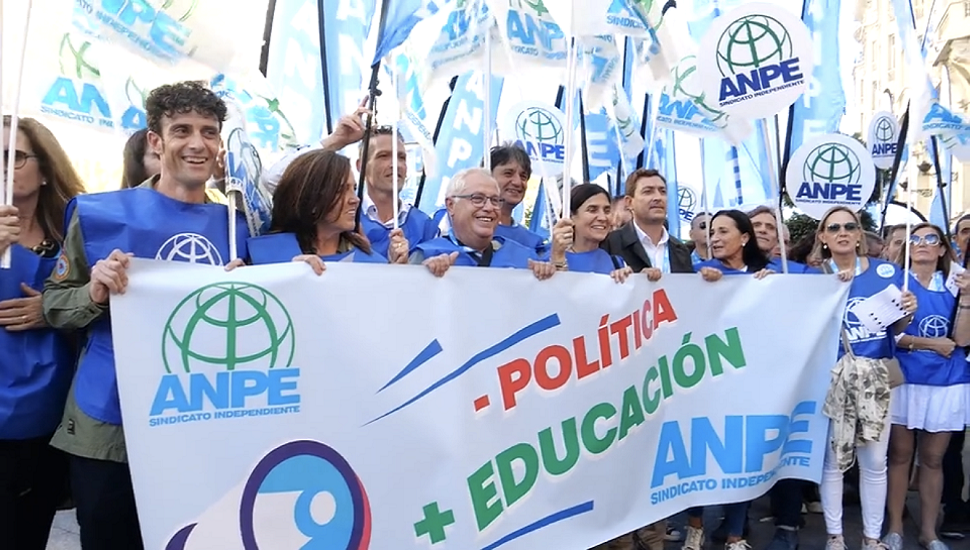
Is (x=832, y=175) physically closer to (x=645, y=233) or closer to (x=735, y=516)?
(x=645, y=233)

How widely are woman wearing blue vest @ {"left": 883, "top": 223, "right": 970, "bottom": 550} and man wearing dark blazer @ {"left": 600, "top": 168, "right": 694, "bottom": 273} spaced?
1.30 metres

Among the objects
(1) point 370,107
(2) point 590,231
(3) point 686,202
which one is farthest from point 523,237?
(3) point 686,202

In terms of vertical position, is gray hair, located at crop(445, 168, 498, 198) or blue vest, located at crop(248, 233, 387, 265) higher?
gray hair, located at crop(445, 168, 498, 198)

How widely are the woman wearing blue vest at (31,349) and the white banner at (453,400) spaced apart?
15.3 inches

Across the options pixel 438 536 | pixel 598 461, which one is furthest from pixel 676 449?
pixel 438 536

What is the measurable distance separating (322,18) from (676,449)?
109 inches

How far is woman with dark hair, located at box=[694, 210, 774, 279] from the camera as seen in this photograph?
163 inches

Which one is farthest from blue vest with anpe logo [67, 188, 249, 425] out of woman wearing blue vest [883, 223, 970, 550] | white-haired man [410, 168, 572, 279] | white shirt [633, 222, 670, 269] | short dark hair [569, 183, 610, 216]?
woman wearing blue vest [883, 223, 970, 550]

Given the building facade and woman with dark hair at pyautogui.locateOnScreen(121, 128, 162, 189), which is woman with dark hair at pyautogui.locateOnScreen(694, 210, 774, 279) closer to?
the building facade

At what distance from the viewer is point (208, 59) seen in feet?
10.4

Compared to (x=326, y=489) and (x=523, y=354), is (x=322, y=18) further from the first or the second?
(x=326, y=489)

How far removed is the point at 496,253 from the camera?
3.42m

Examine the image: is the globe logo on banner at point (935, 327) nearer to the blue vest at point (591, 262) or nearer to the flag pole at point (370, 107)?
the blue vest at point (591, 262)

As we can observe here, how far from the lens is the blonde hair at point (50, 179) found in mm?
2729
